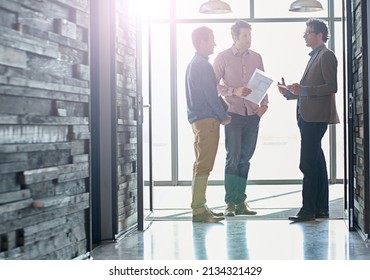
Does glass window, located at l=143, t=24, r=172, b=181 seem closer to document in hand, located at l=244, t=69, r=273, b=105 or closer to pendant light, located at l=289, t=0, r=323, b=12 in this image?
pendant light, located at l=289, t=0, r=323, b=12

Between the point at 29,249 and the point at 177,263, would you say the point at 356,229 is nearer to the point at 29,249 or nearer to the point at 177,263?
the point at 177,263

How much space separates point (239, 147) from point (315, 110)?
745 millimetres

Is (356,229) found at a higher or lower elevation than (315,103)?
lower

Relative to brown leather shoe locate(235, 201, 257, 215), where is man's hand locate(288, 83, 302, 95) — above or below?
above

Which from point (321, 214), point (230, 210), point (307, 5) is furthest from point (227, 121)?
point (307, 5)

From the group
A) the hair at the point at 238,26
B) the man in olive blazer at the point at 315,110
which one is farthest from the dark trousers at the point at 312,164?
the hair at the point at 238,26

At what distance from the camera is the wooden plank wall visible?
2.63m

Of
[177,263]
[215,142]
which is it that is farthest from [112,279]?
[215,142]

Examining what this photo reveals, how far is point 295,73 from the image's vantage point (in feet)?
25.0

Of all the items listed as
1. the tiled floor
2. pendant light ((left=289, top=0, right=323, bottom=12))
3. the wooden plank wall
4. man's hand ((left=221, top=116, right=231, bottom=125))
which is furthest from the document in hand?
the wooden plank wall

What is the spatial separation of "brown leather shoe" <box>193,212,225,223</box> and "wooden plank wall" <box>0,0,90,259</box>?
1.65 meters

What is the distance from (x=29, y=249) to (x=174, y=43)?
512 centimetres

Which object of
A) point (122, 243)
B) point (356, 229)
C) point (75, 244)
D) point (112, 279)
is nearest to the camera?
point (112, 279)

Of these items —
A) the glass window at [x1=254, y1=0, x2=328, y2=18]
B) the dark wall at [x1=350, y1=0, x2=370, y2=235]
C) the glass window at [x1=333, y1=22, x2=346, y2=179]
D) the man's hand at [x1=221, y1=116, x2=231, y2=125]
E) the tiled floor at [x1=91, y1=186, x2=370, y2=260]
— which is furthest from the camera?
the glass window at [x1=254, y1=0, x2=328, y2=18]
